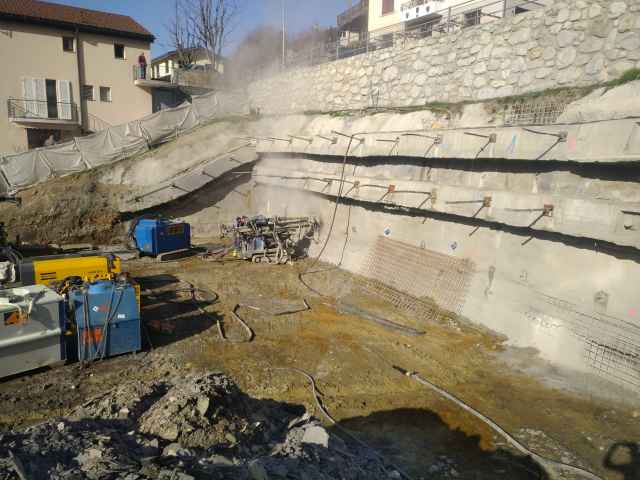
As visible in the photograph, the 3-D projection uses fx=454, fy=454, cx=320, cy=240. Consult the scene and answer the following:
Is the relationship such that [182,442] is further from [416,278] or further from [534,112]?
[534,112]

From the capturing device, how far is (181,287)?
Result: 11562 mm

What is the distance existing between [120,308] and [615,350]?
8.12 m

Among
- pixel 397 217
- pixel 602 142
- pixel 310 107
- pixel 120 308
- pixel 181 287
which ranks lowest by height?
pixel 181 287

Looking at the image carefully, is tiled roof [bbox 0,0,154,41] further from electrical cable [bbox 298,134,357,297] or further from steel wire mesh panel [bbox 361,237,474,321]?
steel wire mesh panel [bbox 361,237,474,321]

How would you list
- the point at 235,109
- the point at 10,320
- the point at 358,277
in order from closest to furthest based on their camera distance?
the point at 10,320, the point at 358,277, the point at 235,109

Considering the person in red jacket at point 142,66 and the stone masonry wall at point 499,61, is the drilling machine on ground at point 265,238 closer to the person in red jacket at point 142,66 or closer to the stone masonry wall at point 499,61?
the stone masonry wall at point 499,61

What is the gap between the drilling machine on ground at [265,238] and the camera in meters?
14.0

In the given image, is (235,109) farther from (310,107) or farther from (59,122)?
(59,122)

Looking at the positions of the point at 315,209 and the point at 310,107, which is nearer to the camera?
the point at 315,209

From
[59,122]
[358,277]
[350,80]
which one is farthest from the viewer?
[59,122]

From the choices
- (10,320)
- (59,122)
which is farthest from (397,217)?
(59,122)

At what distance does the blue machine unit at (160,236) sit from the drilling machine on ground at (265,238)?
1.40 metres

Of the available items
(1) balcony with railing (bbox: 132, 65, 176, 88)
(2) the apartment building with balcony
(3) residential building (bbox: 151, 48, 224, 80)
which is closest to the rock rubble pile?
(2) the apartment building with balcony

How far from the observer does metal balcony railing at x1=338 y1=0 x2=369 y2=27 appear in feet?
116
